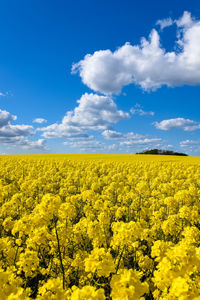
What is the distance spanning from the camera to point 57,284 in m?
2.53

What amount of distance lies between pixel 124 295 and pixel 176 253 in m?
0.91

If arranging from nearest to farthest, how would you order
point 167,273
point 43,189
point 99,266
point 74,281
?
point 167,273
point 99,266
point 74,281
point 43,189

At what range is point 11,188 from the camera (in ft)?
29.9

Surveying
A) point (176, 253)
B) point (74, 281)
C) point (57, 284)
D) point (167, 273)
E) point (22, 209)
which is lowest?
point (74, 281)

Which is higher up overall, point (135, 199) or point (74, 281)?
point (135, 199)

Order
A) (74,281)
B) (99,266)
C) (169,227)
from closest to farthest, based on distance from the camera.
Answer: (99,266)
(74,281)
(169,227)

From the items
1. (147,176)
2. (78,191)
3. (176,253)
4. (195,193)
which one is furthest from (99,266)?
(147,176)

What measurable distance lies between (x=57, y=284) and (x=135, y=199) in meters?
6.05

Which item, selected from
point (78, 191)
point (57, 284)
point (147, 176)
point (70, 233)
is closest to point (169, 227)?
point (70, 233)

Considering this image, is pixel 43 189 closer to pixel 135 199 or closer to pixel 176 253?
pixel 135 199

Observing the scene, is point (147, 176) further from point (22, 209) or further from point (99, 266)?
point (99, 266)

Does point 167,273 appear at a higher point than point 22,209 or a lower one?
higher

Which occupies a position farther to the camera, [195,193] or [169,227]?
[195,193]

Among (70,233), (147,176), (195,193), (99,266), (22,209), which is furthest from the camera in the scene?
(147,176)
